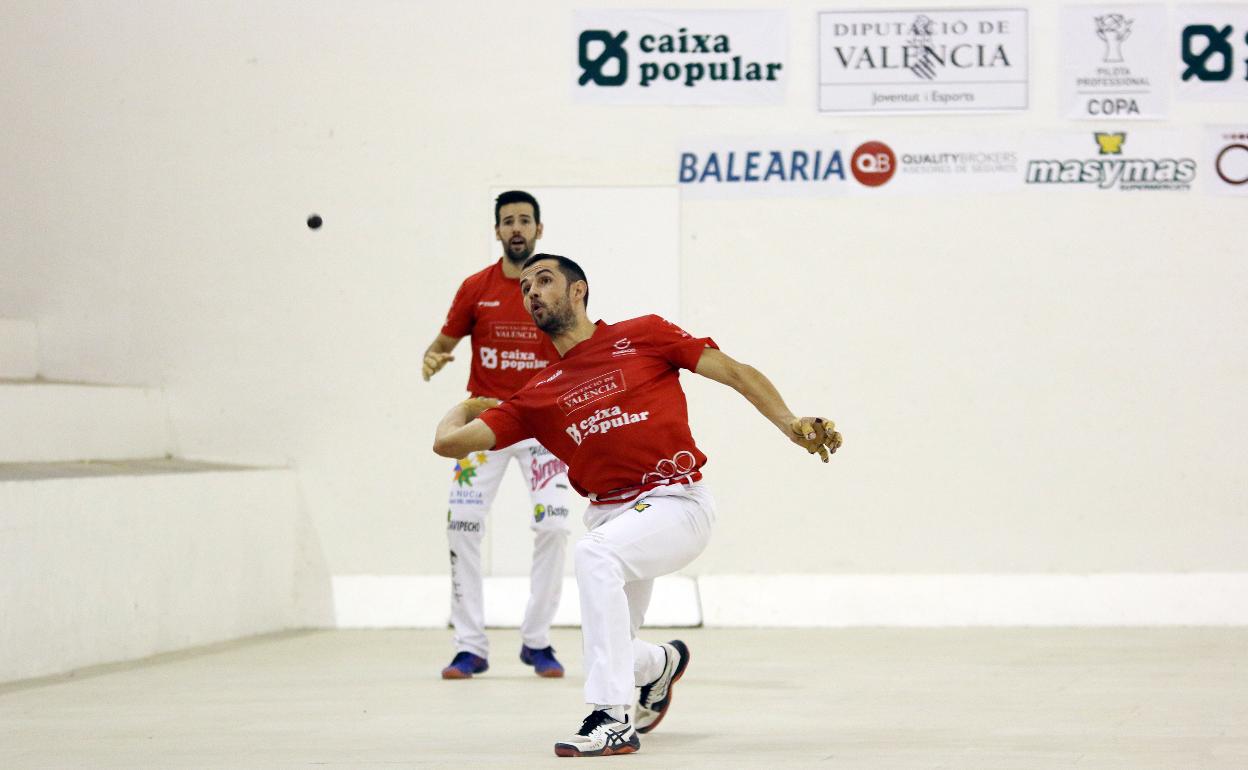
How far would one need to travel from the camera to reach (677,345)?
202 inches

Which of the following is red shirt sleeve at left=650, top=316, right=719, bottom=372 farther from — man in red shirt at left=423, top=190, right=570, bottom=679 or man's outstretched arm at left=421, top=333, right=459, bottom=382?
man in red shirt at left=423, top=190, right=570, bottom=679

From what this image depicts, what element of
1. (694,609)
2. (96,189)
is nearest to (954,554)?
(694,609)

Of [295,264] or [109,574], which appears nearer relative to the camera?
[109,574]

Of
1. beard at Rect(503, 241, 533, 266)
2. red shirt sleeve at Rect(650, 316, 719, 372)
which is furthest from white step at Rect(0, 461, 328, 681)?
red shirt sleeve at Rect(650, 316, 719, 372)

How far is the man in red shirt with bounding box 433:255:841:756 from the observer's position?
489 cm

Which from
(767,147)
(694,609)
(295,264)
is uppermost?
(767,147)

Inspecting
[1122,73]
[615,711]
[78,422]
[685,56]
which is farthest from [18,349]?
[1122,73]

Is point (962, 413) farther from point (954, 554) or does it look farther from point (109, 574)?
point (109, 574)

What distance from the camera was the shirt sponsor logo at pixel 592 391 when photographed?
504 cm

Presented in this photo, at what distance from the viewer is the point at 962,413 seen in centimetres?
923

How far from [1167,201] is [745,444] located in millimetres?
2695

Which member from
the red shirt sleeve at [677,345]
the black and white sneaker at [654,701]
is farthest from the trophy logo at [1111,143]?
the black and white sneaker at [654,701]

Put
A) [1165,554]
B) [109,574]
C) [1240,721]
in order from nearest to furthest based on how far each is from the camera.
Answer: [1240,721]
[109,574]
[1165,554]

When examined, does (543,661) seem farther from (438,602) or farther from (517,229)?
(438,602)
